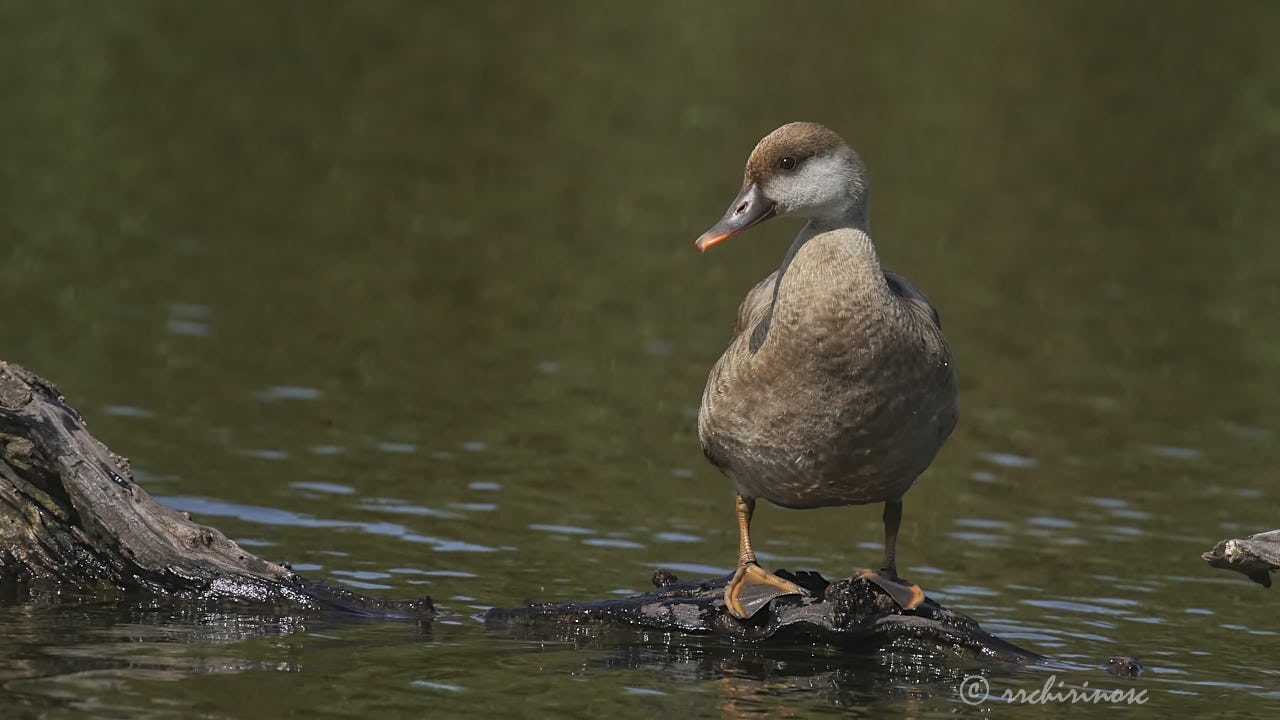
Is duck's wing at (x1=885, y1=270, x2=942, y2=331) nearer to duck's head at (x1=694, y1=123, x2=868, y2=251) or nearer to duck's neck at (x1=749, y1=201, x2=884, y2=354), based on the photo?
duck's neck at (x1=749, y1=201, x2=884, y2=354)

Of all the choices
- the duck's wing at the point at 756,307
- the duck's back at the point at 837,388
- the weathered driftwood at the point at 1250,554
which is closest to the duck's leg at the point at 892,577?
the duck's back at the point at 837,388

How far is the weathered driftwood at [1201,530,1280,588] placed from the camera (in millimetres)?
8680

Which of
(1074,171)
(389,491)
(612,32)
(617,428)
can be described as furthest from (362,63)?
(389,491)

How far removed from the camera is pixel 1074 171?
1298 inches

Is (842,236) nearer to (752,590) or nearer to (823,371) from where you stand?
(823,371)

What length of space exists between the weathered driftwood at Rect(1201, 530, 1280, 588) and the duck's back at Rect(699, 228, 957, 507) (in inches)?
59.8

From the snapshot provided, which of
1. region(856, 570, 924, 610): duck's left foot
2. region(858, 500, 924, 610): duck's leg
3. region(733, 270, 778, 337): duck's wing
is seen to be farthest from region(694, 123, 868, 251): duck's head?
region(856, 570, 924, 610): duck's left foot

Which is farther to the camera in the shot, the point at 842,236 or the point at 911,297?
the point at 911,297

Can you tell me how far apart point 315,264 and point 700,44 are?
22310mm

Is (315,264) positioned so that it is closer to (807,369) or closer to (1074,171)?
(807,369)

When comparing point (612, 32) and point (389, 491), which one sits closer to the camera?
point (389, 491)

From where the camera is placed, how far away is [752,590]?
9.64m

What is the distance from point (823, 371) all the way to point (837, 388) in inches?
4.2

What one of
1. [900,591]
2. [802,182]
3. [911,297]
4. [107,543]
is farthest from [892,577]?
[107,543]
